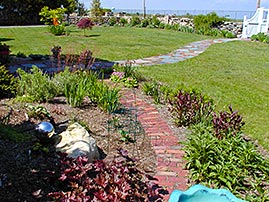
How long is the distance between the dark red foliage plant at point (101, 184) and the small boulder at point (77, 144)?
0.18 metres

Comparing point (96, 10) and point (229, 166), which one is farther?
point (96, 10)

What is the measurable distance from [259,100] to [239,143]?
105 inches

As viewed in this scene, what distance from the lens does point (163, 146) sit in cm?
338

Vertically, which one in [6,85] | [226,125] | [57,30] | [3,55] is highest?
[3,55]

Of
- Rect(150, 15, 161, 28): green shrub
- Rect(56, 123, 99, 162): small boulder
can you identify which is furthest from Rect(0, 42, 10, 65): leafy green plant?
Rect(150, 15, 161, 28): green shrub

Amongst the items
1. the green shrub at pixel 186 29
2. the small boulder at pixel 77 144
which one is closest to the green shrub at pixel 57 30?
the green shrub at pixel 186 29

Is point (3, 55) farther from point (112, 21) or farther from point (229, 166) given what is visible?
point (112, 21)

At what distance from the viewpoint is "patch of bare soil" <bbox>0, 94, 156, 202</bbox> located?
2.41 metres

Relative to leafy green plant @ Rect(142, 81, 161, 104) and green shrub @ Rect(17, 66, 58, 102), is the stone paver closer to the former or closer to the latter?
leafy green plant @ Rect(142, 81, 161, 104)

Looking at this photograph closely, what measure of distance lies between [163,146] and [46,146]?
4.09 ft

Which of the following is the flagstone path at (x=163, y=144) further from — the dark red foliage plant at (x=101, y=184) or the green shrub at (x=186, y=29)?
the green shrub at (x=186, y=29)

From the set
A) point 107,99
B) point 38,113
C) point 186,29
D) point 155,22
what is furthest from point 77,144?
point 155,22

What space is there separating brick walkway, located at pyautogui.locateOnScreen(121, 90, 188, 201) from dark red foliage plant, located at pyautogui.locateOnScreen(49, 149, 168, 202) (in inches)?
6.9

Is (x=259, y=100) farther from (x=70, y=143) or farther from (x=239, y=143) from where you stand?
(x=70, y=143)
